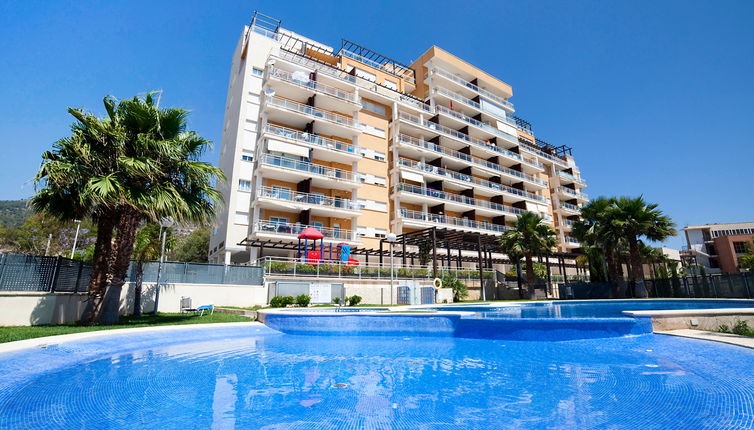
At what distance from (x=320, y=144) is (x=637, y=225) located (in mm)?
25207

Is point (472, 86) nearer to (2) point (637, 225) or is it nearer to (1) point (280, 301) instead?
(2) point (637, 225)

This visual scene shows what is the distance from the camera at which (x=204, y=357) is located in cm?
785

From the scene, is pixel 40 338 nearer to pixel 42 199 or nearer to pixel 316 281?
pixel 42 199

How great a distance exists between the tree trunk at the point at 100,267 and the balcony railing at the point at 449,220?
85.3 ft

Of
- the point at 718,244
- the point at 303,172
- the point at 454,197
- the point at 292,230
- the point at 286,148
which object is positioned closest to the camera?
the point at 292,230

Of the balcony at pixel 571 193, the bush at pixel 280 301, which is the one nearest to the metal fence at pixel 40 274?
the bush at pixel 280 301

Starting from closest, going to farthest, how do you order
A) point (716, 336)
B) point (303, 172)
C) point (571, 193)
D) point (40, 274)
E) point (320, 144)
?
point (716, 336)
point (40, 274)
point (303, 172)
point (320, 144)
point (571, 193)

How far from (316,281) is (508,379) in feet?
58.8

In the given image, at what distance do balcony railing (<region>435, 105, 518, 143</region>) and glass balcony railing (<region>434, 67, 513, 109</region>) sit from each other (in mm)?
4014

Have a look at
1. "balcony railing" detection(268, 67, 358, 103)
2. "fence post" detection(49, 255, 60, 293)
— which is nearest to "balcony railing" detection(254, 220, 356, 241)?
"balcony railing" detection(268, 67, 358, 103)

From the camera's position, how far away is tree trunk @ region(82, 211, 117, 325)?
11.5 m

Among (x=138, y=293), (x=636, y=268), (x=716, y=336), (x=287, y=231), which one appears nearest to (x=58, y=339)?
(x=138, y=293)

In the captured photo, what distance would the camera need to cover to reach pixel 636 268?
25.2 meters

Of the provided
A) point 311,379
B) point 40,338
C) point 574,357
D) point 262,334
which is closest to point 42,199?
point 40,338
